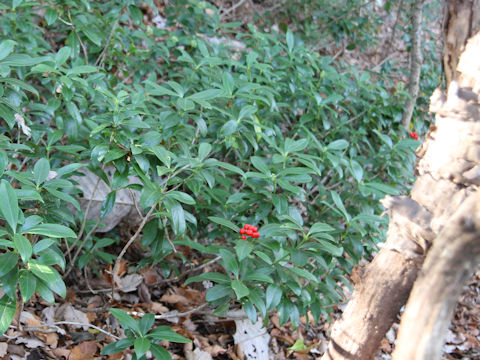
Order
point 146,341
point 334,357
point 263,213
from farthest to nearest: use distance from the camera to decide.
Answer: point 263,213
point 146,341
point 334,357

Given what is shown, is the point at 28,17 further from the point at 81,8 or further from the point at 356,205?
the point at 356,205

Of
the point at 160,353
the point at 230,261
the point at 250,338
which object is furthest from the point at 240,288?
the point at 250,338

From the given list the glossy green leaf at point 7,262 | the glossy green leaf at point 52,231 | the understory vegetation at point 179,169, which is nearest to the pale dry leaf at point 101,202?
the understory vegetation at point 179,169

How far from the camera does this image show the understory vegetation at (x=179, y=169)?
2025 millimetres

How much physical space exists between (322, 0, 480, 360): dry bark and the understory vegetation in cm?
70

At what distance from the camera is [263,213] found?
2.48 meters

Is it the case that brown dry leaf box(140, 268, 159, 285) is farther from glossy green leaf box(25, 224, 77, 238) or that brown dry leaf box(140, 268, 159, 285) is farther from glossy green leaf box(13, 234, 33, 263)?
glossy green leaf box(13, 234, 33, 263)

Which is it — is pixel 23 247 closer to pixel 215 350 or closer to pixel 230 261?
pixel 230 261

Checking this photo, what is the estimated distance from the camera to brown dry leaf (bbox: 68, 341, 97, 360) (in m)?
2.28

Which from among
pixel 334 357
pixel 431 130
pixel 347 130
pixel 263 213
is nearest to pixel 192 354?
pixel 263 213

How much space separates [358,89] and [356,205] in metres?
1.38

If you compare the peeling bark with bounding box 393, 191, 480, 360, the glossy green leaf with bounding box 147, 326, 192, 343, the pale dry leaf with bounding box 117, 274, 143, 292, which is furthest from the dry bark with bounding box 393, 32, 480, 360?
the pale dry leaf with bounding box 117, 274, 143, 292

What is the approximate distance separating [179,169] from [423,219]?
1.30 metres

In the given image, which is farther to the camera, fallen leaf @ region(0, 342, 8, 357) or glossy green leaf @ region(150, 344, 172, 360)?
fallen leaf @ region(0, 342, 8, 357)
